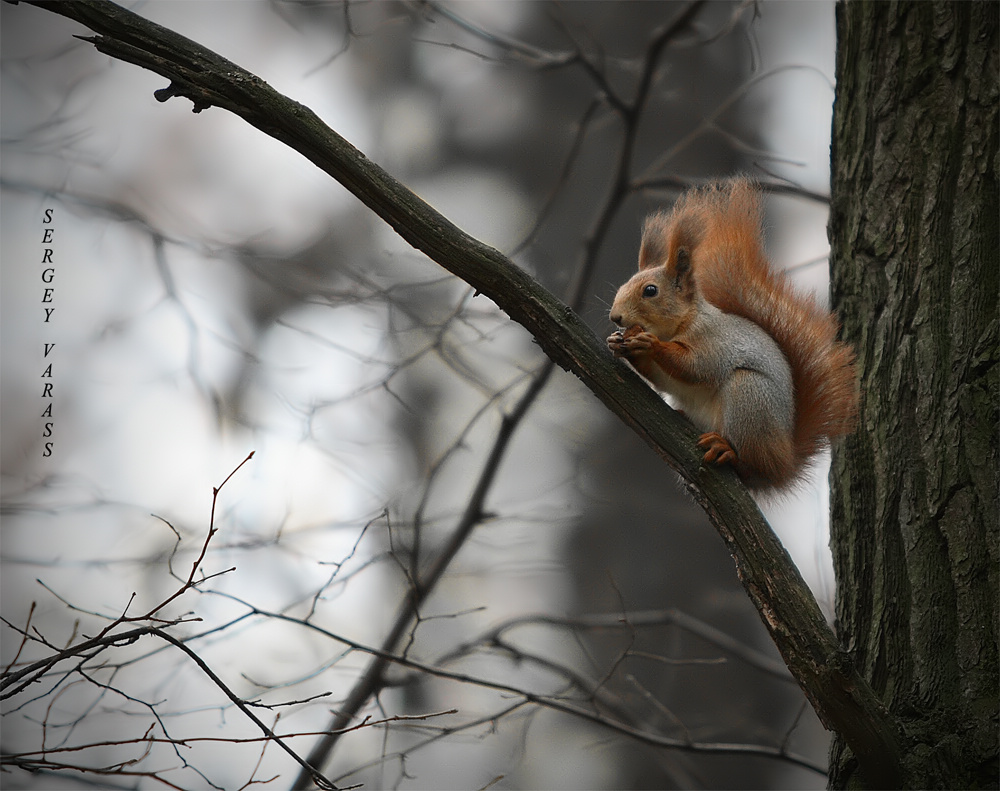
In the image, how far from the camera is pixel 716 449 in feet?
4.23

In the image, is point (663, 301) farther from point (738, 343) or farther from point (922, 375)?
point (922, 375)

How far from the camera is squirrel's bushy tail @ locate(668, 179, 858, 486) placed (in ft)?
4.87

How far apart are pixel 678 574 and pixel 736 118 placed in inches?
70.2

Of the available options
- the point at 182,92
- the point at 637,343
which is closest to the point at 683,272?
the point at 637,343

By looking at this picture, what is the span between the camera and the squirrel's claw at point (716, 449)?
4.18 feet

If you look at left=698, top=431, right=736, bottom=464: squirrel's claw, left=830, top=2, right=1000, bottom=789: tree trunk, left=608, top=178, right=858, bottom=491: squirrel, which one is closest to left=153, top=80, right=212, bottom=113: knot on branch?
left=608, top=178, right=858, bottom=491: squirrel

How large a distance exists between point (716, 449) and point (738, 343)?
33 cm

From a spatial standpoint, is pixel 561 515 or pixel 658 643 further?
pixel 658 643

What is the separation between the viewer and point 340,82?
276cm

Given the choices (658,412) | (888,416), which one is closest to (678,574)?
(888,416)

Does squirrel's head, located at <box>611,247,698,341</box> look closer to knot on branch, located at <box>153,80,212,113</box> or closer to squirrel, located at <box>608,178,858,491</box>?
squirrel, located at <box>608,178,858,491</box>

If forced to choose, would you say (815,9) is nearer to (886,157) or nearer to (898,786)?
(886,157)

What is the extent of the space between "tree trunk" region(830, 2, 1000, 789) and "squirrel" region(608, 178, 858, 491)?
98 mm

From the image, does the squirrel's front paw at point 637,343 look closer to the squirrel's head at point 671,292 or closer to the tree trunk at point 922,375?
the squirrel's head at point 671,292
